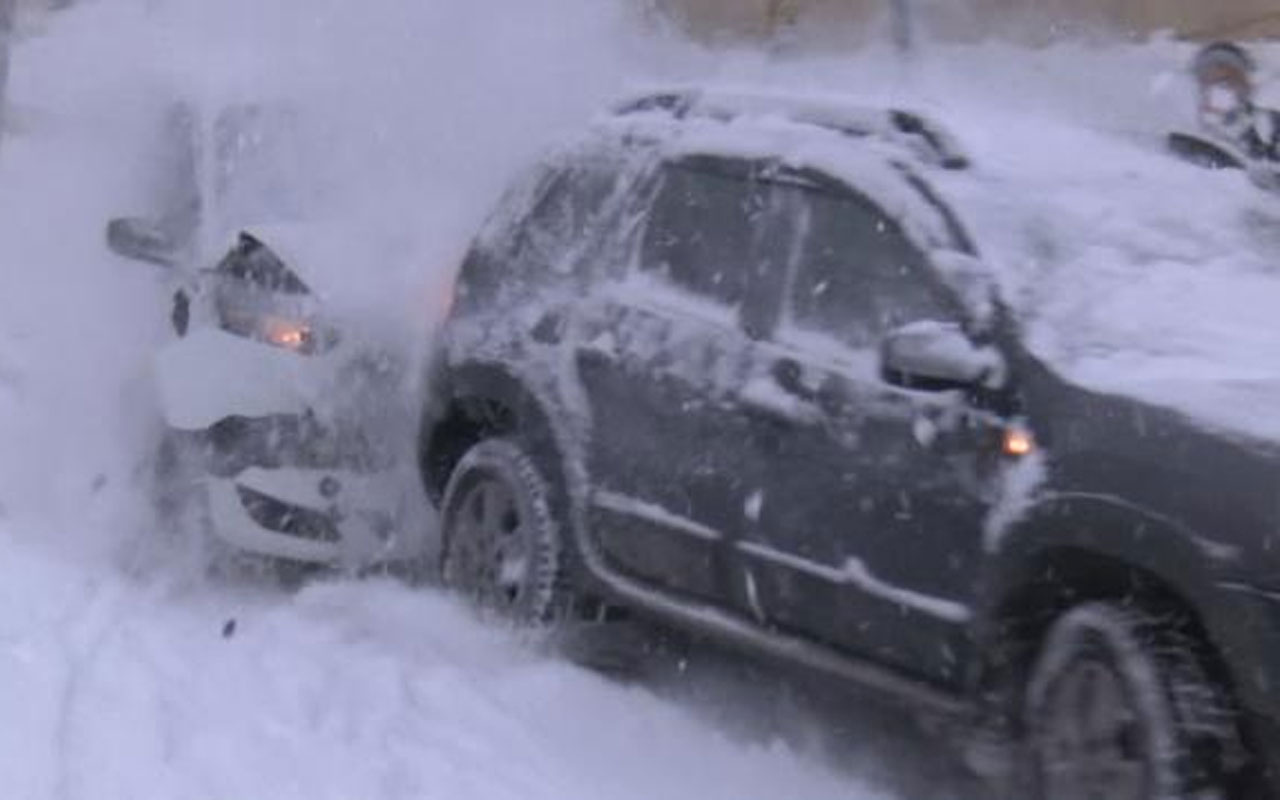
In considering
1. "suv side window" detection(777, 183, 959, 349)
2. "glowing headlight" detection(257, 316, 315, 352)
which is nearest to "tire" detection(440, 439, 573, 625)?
"glowing headlight" detection(257, 316, 315, 352)

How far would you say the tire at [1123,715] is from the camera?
5098mm

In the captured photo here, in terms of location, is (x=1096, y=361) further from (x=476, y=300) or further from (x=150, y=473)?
(x=150, y=473)

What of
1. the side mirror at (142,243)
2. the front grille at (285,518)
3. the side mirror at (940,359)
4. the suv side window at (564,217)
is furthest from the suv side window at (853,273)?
the side mirror at (142,243)

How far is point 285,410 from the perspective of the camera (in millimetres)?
8289

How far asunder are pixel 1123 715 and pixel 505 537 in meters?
2.85

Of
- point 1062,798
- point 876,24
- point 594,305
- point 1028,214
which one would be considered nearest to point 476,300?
point 594,305

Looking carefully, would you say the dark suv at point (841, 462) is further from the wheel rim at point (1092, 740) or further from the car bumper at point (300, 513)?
the car bumper at point (300, 513)

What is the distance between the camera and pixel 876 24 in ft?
57.7

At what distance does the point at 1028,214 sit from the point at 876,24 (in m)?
11.8

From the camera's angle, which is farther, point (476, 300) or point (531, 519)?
point (476, 300)

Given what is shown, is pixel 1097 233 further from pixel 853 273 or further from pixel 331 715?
pixel 331 715

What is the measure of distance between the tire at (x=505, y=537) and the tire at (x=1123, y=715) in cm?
214

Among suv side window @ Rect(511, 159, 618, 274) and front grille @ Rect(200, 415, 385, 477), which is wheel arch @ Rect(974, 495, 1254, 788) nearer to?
suv side window @ Rect(511, 159, 618, 274)

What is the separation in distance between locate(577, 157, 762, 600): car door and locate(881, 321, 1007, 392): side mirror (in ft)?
2.68
